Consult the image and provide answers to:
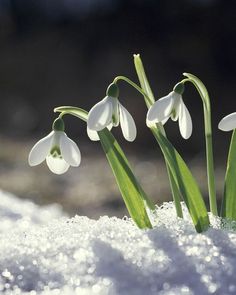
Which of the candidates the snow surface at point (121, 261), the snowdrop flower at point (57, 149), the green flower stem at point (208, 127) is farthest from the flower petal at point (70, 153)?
the green flower stem at point (208, 127)

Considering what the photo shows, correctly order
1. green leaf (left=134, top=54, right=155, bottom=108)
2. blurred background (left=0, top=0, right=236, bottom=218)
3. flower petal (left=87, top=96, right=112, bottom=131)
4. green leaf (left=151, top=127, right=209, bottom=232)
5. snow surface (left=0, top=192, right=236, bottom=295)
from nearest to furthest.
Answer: snow surface (left=0, top=192, right=236, bottom=295) < flower petal (left=87, top=96, right=112, bottom=131) < green leaf (left=151, top=127, right=209, bottom=232) < green leaf (left=134, top=54, right=155, bottom=108) < blurred background (left=0, top=0, right=236, bottom=218)

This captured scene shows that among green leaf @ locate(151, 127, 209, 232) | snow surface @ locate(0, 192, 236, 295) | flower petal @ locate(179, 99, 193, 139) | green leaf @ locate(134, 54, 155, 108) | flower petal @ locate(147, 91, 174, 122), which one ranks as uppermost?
green leaf @ locate(134, 54, 155, 108)

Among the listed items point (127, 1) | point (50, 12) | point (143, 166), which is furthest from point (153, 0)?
point (143, 166)

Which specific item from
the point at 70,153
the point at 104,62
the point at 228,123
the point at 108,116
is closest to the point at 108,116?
the point at 108,116

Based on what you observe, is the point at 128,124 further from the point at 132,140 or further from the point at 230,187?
the point at 230,187

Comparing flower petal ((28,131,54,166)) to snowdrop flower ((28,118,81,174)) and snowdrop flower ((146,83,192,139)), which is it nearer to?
snowdrop flower ((28,118,81,174))

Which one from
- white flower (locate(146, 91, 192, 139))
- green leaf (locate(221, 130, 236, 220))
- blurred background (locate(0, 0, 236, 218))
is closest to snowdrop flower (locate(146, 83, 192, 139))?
white flower (locate(146, 91, 192, 139))

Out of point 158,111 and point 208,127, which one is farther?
point 208,127
